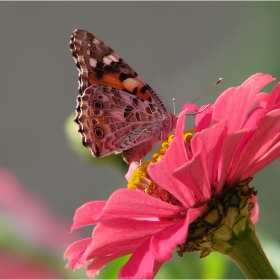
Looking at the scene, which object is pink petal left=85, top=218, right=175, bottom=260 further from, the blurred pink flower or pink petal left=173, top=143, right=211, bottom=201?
the blurred pink flower

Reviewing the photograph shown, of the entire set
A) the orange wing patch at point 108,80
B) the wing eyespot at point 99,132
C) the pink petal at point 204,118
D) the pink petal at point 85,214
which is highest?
the orange wing patch at point 108,80

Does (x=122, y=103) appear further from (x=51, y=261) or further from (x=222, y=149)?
(x=51, y=261)

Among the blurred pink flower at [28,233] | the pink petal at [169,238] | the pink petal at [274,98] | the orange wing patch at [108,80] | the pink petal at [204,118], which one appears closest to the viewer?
the pink petal at [169,238]

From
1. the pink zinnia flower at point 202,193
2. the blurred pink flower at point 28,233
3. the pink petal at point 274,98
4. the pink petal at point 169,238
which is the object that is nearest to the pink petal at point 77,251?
the pink zinnia flower at point 202,193

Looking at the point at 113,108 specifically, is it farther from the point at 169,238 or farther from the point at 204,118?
the point at 169,238

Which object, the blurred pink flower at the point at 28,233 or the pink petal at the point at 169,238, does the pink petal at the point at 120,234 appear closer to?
the pink petal at the point at 169,238

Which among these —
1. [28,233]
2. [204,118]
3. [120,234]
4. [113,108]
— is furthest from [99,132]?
[28,233]

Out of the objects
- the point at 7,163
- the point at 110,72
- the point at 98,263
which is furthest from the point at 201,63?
Answer: the point at 98,263
